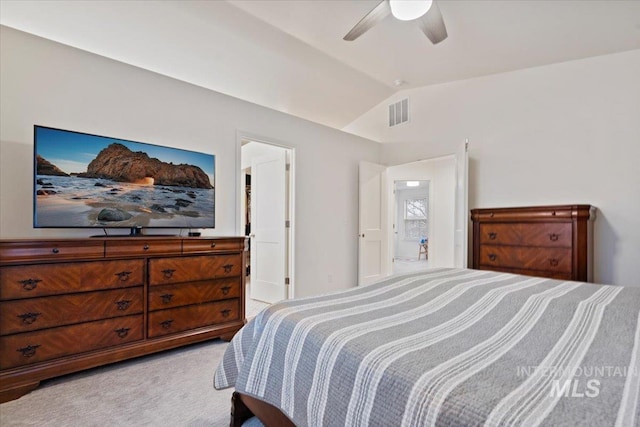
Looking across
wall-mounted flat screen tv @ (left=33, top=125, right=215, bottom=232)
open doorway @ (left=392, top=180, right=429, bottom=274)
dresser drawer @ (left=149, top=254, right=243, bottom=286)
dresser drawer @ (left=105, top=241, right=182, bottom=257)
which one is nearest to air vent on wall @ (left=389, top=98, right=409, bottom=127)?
wall-mounted flat screen tv @ (left=33, top=125, right=215, bottom=232)

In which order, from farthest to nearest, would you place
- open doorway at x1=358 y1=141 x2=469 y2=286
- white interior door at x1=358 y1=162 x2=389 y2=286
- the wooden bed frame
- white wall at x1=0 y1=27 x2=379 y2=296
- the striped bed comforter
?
white interior door at x1=358 y1=162 x2=389 y2=286
open doorway at x1=358 y1=141 x2=469 y2=286
white wall at x1=0 y1=27 x2=379 y2=296
the wooden bed frame
the striped bed comforter

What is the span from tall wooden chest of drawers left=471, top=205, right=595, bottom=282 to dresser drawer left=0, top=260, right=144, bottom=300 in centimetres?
333

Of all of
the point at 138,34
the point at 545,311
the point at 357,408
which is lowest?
the point at 357,408

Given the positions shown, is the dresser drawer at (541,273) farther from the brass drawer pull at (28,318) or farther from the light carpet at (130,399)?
the brass drawer pull at (28,318)

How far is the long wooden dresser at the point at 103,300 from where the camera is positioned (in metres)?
1.96

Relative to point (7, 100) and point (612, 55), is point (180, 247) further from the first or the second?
point (612, 55)

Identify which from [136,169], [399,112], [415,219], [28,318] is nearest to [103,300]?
[28,318]

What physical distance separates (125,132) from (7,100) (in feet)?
2.41

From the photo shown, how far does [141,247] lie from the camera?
2441mm

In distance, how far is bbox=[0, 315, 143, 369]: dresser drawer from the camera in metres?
1.95

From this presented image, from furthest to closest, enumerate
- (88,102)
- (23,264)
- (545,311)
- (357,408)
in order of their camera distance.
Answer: (88,102) → (23,264) → (545,311) → (357,408)

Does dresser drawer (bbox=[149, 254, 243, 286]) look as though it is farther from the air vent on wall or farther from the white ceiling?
the air vent on wall

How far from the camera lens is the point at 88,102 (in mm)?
2564

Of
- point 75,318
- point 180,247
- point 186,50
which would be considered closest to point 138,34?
point 186,50
